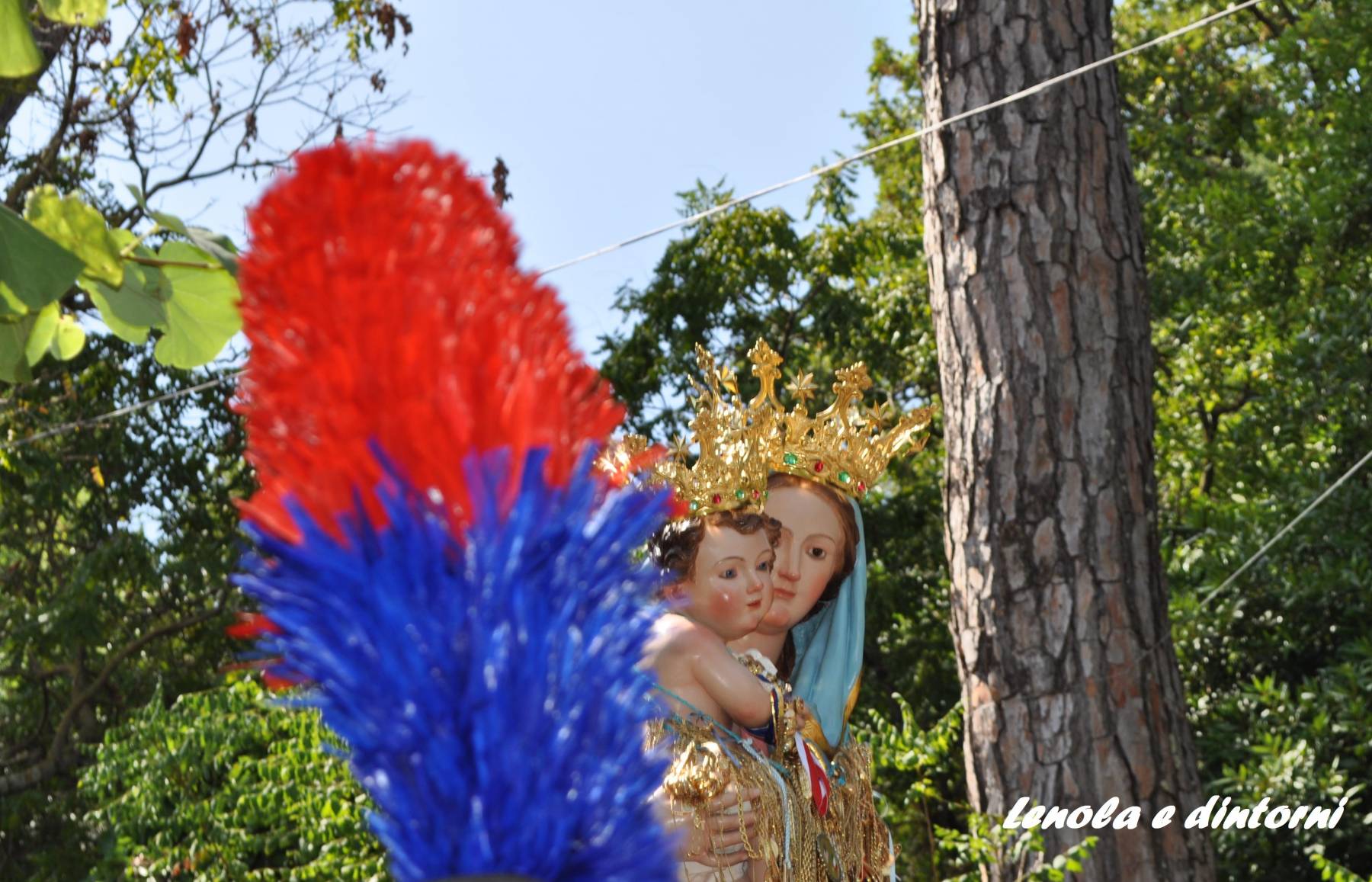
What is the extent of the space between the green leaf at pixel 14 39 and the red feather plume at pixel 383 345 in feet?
2.75

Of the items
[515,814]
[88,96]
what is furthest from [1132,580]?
[88,96]

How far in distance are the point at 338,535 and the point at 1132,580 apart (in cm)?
355

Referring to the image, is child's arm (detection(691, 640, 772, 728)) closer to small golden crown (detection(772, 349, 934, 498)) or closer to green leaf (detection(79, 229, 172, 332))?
small golden crown (detection(772, 349, 934, 498))

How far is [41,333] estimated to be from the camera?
1.46 m

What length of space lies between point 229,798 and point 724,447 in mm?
4489

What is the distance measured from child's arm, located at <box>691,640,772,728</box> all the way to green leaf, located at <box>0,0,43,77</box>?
173 centimetres

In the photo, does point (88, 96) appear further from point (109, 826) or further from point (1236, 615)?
point (1236, 615)

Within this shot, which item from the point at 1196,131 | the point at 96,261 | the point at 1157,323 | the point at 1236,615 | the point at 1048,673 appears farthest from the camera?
the point at 1196,131

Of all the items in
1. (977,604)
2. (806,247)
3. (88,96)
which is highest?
(88,96)

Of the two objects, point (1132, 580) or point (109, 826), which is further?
point (109, 826)

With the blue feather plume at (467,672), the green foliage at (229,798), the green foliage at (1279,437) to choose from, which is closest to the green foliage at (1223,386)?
the green foliage at (1279,437)

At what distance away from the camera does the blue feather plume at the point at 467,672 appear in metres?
0.66

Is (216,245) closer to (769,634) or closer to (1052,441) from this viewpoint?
(769,634)

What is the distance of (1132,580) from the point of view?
3.93 m
